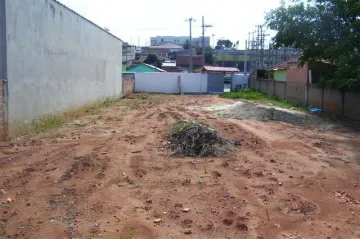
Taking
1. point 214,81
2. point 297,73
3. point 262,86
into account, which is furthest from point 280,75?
point 297,73

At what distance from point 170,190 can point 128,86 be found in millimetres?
29023

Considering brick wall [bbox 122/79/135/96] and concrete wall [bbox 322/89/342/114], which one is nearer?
concrete wall [bbox 322/89/342/114]

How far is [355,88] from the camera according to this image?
52.6ft

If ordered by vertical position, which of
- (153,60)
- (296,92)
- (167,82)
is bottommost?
(296,92)

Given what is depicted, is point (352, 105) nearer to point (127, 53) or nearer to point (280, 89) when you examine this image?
point (280, 89)

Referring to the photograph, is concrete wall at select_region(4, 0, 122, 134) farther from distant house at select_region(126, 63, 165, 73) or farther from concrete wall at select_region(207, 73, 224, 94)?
distant house at select_region(126, 63, 165, 73)

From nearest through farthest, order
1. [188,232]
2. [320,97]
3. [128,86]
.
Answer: [188,232]
[320,97]
[128,86]

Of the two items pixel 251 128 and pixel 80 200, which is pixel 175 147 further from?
pixel 251 128

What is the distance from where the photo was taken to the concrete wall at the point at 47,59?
33.8 ft

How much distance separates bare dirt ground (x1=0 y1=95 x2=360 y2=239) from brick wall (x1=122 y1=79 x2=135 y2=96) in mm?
21739

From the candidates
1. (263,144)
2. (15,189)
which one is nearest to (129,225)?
(15,189)

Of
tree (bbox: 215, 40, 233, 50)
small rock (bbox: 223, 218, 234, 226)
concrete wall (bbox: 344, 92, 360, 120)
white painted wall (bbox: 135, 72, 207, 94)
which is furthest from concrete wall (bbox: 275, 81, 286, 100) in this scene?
tree (bbox: 215, 40, 233, 50)

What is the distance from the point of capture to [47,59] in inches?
500

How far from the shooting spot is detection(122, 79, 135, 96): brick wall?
32.0 meters
